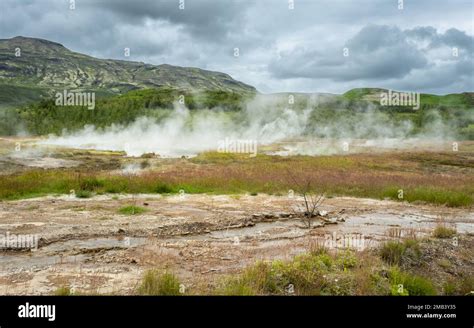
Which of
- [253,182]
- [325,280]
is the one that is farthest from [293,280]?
[253,182]

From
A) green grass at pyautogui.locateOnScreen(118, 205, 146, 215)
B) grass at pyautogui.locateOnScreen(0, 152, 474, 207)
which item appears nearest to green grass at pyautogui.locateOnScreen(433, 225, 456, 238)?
grass at pyautogui.locateOnScreen(0, 152, 474, 207)

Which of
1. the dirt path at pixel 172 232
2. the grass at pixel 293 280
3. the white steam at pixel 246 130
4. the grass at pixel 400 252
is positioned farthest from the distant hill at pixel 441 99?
the grass at pixel 293 280

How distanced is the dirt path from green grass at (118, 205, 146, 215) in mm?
351

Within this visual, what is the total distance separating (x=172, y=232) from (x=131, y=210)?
3.68m

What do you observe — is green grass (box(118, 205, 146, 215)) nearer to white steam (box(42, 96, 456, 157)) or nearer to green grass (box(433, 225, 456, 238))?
green grass (box(433, 225, 456, 238))

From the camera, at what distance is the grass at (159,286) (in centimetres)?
715

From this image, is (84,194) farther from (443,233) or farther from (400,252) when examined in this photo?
(443,233)

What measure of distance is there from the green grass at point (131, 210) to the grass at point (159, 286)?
907cm

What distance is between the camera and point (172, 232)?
44.1 ft
